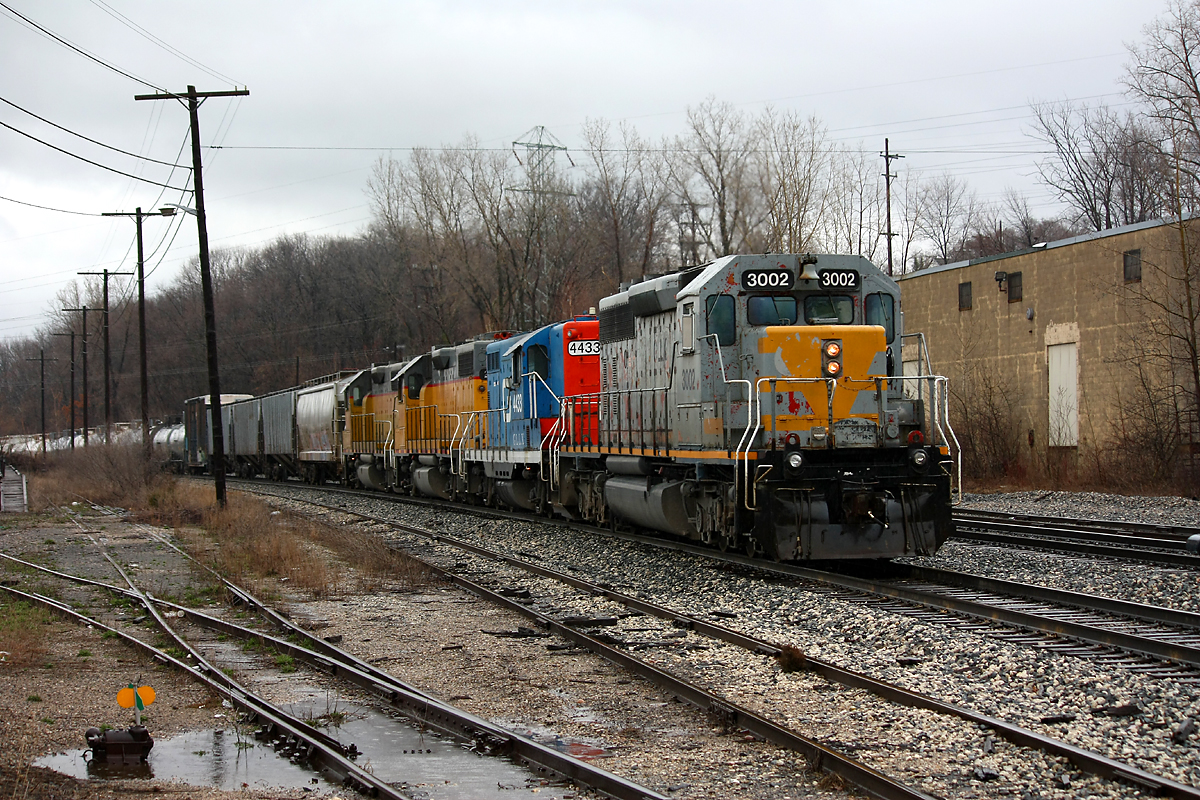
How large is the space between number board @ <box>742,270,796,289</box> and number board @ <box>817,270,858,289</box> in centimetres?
34

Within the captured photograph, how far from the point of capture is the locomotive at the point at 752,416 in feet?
36.6

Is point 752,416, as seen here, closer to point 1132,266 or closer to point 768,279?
point 768,279

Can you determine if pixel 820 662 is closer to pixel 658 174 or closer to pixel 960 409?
pixel 960 409

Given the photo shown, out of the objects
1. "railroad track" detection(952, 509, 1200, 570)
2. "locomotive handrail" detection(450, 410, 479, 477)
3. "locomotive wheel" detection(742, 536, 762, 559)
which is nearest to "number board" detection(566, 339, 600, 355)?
"locomotive handrail" detection(450, 410, 479, 477)

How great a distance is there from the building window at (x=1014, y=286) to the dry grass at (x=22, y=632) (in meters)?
24.7

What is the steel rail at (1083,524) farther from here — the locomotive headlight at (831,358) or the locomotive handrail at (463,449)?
the locomotive handrail at (463,449)

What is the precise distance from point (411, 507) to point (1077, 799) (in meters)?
21.3

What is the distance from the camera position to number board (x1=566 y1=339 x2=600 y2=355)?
18.6 meters

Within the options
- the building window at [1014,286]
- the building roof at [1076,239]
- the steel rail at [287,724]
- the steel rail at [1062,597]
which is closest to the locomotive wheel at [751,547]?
the steel rail at [1062,597]

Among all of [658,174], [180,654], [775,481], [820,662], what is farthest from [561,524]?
[658,174]

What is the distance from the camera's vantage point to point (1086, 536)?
14508 millimetres

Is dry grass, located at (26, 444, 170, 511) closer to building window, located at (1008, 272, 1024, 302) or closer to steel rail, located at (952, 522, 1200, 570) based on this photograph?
steel rail, located at (952, 522, 1200, 570)

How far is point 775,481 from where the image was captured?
36.4 ft

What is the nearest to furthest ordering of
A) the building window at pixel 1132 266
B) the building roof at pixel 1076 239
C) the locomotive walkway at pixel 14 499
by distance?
the building roof at pixel 1076 239 → the building window at pixel 1132 266 → the locomotive walkway at pixel 14 499
